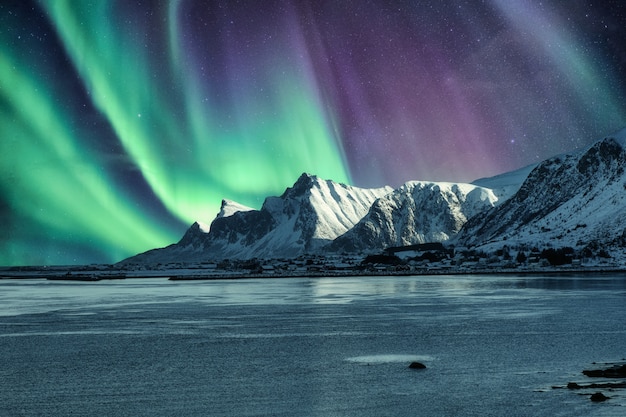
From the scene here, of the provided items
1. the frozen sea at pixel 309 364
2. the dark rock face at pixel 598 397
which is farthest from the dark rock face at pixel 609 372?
the dark rock face at pixel 598 397

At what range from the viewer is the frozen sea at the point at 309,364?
2731 centimetres

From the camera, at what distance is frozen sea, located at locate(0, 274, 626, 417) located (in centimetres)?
2731

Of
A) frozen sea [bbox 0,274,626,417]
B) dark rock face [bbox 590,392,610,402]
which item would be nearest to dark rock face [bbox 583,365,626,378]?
frozen sea [bbox 0,274,626,417]

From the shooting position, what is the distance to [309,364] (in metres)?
39.1

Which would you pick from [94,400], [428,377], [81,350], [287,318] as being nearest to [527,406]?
[428,377]

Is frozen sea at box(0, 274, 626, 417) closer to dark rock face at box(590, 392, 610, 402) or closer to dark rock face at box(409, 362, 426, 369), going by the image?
dark rock face at box(590, 392, 610, 402)

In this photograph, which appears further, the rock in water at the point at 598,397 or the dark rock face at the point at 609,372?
the dark rock face at the point at 609,372

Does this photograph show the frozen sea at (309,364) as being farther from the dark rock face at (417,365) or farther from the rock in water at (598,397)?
the dark rock face at (417,365)

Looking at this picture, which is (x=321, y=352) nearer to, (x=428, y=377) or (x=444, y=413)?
(x=428, y=377)

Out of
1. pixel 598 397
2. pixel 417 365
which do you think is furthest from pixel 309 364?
pixel 598 397

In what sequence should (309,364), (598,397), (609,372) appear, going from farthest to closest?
(309,364)
(609,372)
(598,397)

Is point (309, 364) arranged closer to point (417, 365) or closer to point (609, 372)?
point (417, 365)

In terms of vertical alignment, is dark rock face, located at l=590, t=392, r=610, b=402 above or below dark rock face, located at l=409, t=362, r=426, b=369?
below

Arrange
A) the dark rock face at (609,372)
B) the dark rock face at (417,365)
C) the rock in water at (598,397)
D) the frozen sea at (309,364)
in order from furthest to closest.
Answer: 1. the dark rock face at (417,365)
2. the dark rock face at (609,372)
3. the frozen sea at (309,364)
4. the rock in water at (598,397)
